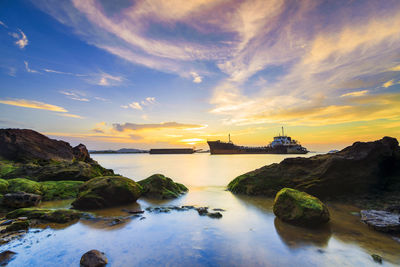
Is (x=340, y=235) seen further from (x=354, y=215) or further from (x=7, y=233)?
(x=7, y=233)

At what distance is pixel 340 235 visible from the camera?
7.62 m

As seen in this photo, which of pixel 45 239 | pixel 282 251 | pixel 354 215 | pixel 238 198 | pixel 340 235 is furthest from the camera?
pixel 238 198

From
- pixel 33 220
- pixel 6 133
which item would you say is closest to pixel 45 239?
pixel 33 220

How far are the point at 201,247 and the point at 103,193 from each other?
7463mm

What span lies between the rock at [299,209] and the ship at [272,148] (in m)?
123

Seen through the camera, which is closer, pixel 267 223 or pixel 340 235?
pixel 340 235

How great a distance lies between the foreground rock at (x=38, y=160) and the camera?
52.4 feet

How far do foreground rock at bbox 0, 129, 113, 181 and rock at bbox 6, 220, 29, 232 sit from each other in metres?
9.10

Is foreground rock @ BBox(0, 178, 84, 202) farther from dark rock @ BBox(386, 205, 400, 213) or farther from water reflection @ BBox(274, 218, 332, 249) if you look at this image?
dark rock @ BBox(386, 205, 400, 213)

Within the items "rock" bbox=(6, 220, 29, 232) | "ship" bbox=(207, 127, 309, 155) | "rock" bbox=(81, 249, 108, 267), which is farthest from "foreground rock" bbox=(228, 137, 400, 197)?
"ship" bbox=(207, 127, 309, 155)

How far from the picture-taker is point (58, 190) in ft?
45.9

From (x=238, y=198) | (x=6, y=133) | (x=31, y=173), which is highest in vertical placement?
(x=6, y=133)

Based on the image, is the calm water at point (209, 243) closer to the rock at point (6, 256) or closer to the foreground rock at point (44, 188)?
the rock at point (6, 256)

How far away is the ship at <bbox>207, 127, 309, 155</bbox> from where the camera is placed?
125250 millimetres
